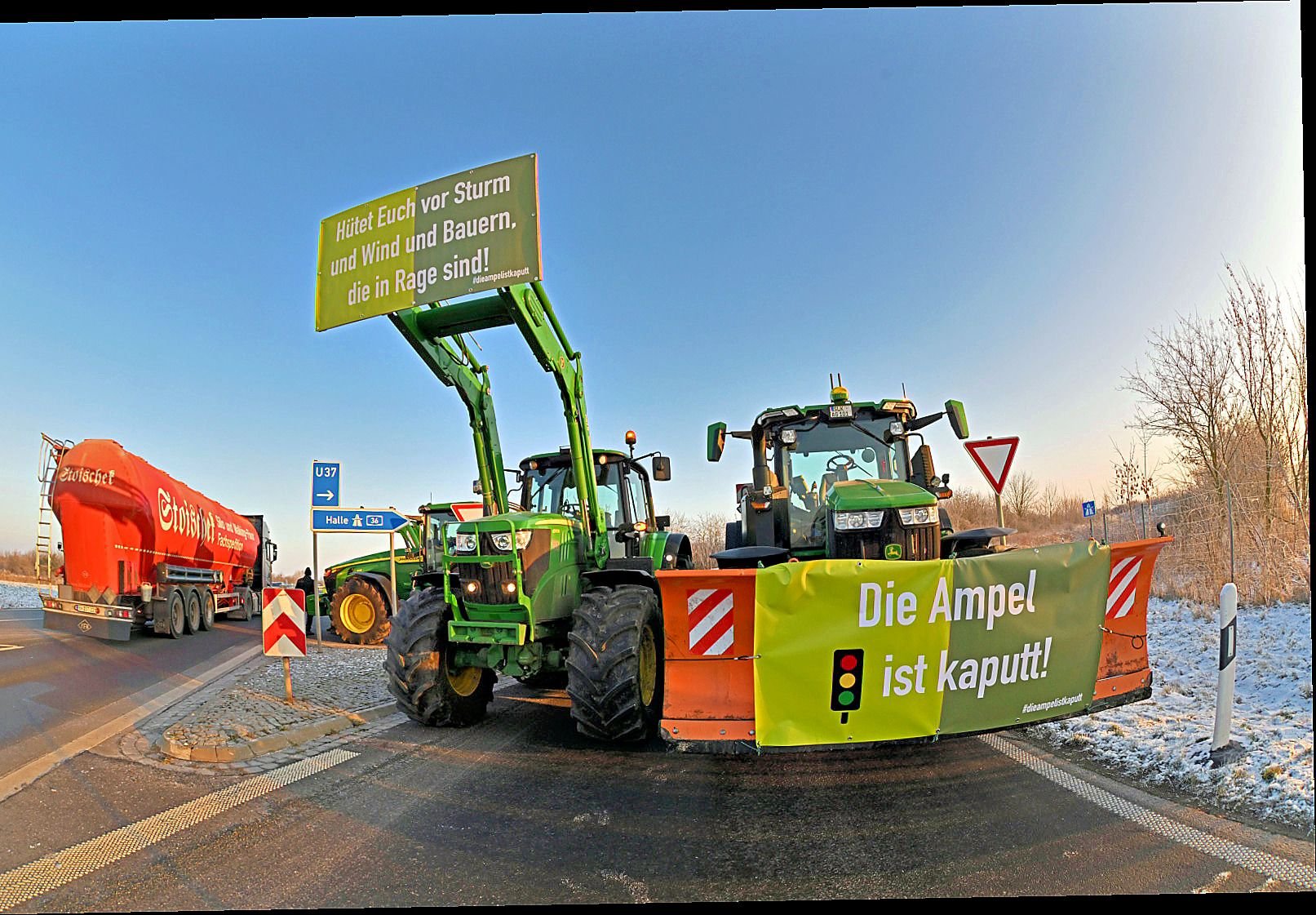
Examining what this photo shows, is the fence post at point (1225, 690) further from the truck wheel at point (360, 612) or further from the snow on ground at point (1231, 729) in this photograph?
the truck wheel at point (360, 612)

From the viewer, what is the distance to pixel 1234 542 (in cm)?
1110

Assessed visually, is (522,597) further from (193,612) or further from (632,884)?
(193,612)

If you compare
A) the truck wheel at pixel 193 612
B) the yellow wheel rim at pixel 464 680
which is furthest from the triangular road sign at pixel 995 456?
the truck wheel at pixel 193 612

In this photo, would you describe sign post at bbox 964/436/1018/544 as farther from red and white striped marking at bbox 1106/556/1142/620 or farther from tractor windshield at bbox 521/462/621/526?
tractor windshield at bbox 521/462/621/526

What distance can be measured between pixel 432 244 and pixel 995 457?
6599 millimetres

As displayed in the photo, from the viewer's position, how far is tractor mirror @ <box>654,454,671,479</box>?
895cm

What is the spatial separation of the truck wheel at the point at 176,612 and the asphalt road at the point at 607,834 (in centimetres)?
1165

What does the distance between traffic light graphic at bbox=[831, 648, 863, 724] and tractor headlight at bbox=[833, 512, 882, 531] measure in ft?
5.06

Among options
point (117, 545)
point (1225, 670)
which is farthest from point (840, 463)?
point (117, 545)

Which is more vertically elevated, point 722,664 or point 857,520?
point 857,520

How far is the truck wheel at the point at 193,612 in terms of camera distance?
17.1 meters

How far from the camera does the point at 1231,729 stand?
5016 mm

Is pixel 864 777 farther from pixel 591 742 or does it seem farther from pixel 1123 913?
pixel 591 742

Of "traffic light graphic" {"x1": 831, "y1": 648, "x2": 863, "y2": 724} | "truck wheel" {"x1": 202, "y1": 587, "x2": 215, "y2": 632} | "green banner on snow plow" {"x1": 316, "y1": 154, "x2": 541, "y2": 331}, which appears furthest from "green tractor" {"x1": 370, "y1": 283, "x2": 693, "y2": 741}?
"truck wheel" {"x1": 202, "y1": 587, "x2": 215, "y2": 632}
